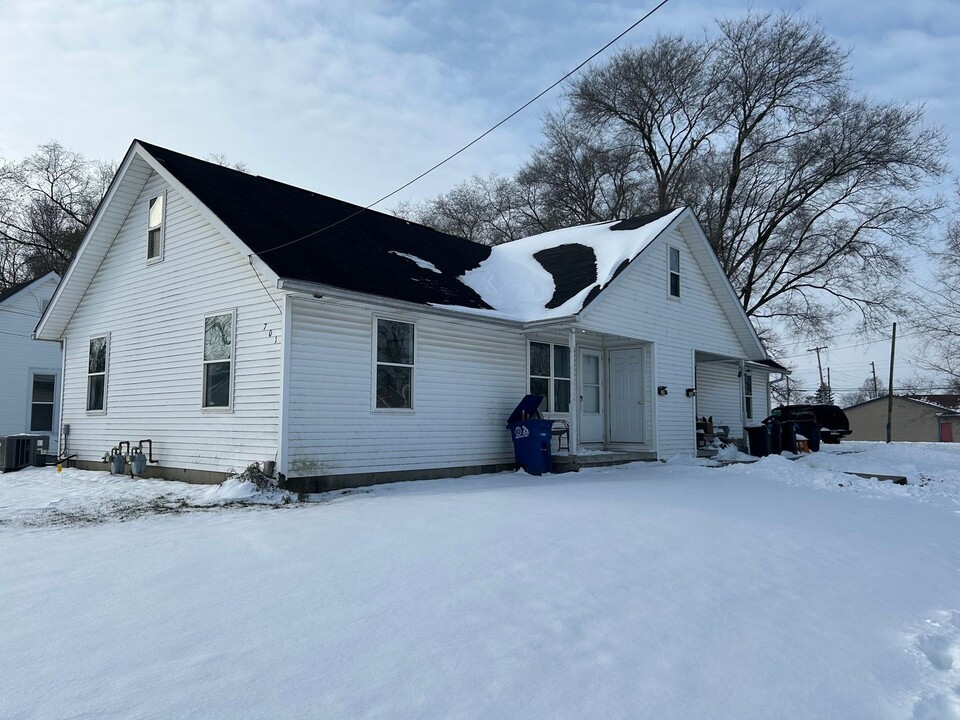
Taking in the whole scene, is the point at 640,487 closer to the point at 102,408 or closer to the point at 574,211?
the point at 102,408

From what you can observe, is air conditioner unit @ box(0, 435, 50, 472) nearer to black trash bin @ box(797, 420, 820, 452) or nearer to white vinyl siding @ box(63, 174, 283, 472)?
white vinyl siding @ box(63, 174, 283, 472)

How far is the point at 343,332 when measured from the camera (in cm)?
1040

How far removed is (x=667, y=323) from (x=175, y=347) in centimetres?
1000

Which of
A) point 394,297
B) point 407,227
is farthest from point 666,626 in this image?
point 407,227

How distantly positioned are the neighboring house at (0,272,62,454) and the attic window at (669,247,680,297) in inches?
644

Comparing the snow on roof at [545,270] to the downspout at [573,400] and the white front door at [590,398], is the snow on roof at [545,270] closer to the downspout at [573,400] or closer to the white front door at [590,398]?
the downspout at [573,400]

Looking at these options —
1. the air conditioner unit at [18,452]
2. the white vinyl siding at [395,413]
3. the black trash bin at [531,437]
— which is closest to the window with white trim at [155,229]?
the white vinyl siding at [395,413]

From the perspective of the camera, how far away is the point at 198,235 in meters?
11.6

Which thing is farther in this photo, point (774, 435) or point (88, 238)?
point (774, 435)

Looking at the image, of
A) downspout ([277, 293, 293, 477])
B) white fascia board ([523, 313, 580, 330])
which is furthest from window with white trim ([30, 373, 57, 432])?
white fascia board ([523, 313, 580, 330])

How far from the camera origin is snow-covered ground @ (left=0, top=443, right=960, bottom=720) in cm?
319

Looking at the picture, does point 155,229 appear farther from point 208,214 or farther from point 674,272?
point 674,272

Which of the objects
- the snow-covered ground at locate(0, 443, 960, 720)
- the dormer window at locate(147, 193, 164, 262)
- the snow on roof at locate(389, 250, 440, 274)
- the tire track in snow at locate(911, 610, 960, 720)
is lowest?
the tire track in snow at locate(911, 610, 960, 720)

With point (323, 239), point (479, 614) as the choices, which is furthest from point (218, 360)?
point (479, 614)
